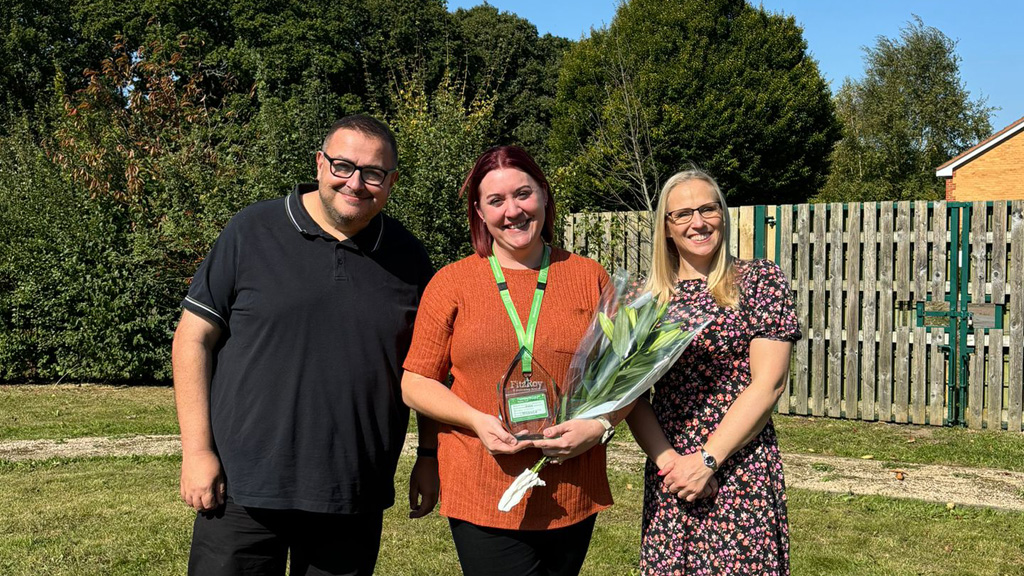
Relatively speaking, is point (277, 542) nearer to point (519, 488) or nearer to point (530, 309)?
point (519, 488)

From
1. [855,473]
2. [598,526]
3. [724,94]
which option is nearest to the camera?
[598,526]

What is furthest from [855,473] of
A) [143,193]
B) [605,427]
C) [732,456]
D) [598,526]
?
[143,193]

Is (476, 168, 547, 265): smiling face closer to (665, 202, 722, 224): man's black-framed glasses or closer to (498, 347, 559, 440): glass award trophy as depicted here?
(498, 347, 559, 440): glass award trophy

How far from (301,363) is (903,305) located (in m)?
8.04

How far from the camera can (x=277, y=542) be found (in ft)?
9.64

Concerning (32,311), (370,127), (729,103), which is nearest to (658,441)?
(370,127)

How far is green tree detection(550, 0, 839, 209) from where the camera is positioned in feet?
86.0

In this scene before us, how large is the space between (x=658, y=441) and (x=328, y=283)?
117cm

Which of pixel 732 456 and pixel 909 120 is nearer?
pixel 732 456

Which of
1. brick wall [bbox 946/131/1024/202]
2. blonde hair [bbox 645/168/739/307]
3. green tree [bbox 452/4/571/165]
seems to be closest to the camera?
blonde hair [bbox 645/168/739/307]

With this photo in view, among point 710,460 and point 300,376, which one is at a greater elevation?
point 300,376

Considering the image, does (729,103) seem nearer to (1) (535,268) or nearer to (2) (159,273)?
(2) (159,273)

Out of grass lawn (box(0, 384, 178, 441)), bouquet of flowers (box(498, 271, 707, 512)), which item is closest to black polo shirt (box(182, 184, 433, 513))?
bouquet of flowers (box(498, 271, 707, 512))

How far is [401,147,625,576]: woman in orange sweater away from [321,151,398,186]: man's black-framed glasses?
357mm
